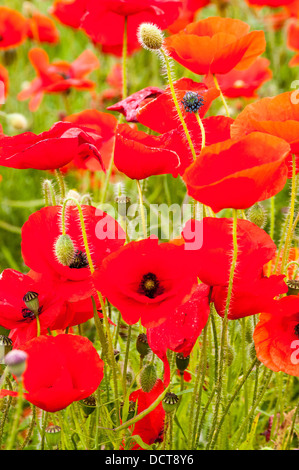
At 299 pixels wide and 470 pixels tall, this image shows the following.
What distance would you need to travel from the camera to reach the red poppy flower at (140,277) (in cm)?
85

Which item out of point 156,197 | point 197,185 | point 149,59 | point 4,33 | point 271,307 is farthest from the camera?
point 149,59

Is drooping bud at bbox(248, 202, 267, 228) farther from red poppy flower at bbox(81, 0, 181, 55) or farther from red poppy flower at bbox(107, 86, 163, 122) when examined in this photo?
red poppy flower at bbox(81, 0, 181, 55)

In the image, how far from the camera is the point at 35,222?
0.99 metres

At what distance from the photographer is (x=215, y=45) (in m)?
1.06

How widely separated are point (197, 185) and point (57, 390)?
0.31 metres

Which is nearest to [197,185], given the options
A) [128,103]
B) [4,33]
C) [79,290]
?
[79,290]

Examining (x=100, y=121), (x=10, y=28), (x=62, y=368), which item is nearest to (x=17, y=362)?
(x=62, y=368)

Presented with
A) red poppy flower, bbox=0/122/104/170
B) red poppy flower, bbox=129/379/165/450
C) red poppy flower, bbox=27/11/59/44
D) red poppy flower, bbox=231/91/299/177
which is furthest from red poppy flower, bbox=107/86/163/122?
red poppy flower, bbox=27/11/59/44

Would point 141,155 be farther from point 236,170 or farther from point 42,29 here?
point 42,29

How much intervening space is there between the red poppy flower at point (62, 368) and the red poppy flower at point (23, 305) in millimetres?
61

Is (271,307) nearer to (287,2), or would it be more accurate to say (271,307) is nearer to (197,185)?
(197,185)

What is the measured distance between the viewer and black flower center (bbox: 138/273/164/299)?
0.94 m

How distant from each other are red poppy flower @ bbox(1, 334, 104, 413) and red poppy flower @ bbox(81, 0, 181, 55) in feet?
2.51
